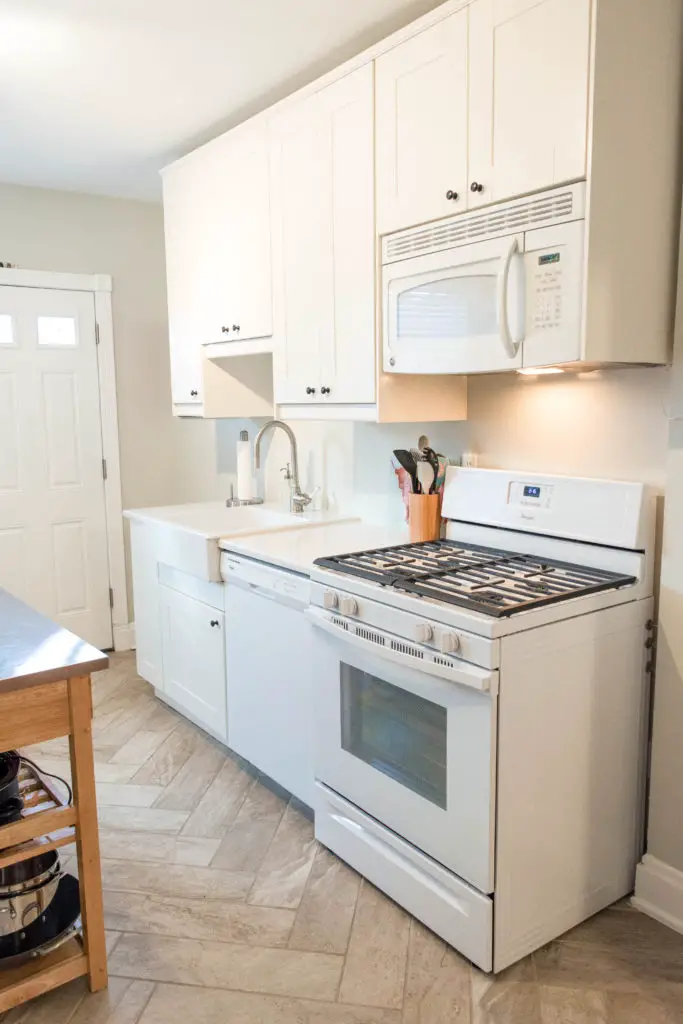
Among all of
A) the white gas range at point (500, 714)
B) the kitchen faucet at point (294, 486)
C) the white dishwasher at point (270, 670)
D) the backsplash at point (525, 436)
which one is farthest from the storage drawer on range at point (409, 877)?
the kitchen faucet at point (294, 486)

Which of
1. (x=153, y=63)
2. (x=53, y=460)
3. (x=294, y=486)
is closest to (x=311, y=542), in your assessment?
(x=294, y=486)

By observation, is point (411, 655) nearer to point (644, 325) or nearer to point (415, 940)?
point (415, 940)

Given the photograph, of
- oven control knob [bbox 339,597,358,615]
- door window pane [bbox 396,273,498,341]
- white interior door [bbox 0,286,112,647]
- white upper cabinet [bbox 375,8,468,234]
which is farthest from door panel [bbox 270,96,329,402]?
white interior door [bbox 0,286,112,647]

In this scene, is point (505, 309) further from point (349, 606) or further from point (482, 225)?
point (349, 606)

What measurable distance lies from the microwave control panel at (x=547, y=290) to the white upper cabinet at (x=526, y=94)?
176 millimetres

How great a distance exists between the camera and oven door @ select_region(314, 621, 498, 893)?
6.11ft

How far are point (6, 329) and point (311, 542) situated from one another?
7.53ft

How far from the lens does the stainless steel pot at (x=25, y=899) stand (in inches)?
73.5

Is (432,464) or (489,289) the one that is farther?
(432,464)

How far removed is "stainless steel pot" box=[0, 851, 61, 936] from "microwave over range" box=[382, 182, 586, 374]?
68.0 inches

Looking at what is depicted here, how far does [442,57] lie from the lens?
2193mm

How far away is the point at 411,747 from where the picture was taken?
2.11m

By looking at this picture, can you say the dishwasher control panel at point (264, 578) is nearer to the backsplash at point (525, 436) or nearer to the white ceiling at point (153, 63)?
the backsplash at point (525, 436)

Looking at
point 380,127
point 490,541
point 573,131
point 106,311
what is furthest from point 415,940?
point 106,311
